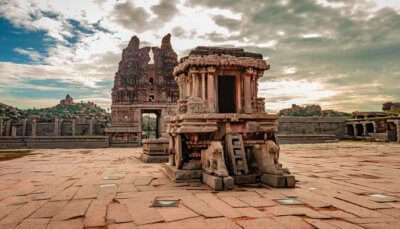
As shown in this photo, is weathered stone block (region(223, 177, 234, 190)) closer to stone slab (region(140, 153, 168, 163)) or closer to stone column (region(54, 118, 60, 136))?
stone slab (region(140, 153, 168, 163))

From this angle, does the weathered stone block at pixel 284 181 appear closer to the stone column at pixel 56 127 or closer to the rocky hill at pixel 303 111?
the stone column at pixel 56 127

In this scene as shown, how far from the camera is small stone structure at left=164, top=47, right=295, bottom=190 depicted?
5701mm

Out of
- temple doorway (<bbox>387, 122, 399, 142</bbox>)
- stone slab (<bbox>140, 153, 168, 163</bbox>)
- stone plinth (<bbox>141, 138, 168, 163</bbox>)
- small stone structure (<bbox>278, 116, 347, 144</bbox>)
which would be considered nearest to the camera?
stone slab (<bbox>140, 153, 168, 163</bbox>)

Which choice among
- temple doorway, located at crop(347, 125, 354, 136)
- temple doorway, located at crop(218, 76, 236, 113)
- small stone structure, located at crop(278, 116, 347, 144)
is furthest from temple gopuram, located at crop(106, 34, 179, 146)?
temple doorway, located at crop(218, 76, 236, 113)

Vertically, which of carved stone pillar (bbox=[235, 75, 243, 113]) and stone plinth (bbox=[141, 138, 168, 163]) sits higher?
carved stone pillar (bbox=[235, 75, 243, 113])

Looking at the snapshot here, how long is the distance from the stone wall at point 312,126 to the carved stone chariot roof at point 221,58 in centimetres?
2401

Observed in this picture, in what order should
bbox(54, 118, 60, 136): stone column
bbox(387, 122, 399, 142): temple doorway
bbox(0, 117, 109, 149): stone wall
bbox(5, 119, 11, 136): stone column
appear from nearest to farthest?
bbox(0, 117, 109, 149): stone wall
bbox(387, 122, 399, 142): temple doorway
bbox(5, 119, 11, 136): stone column
bbox(54, 118, 60, 136): stone column

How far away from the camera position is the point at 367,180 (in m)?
6.02

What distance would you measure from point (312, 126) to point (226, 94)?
26.6 meters

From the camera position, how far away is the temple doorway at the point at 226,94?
7914mm

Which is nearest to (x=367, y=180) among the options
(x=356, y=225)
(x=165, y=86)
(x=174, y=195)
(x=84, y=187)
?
(x=356, y=225)

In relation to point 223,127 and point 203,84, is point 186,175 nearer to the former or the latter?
point 223,127

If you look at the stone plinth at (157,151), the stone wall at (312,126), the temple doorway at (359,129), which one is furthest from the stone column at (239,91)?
the temple doorway at (359,129)

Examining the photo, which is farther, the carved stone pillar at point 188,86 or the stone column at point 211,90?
the carved stone pillar at point 188,86
